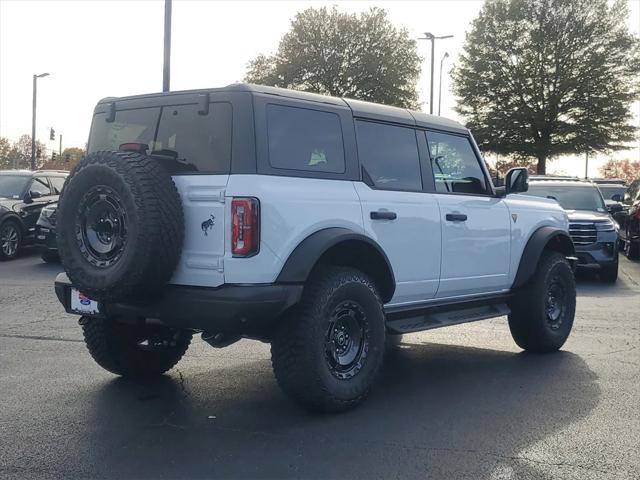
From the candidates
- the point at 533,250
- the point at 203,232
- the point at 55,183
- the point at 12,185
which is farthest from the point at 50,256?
the point at 203,232

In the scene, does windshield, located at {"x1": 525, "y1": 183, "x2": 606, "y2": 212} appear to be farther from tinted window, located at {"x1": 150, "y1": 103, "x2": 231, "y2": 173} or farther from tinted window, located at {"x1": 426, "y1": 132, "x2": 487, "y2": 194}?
tinted window, located at {"x1": 150, "y1": 103, "x2": 231, "y2": 173}

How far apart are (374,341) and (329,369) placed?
44cm

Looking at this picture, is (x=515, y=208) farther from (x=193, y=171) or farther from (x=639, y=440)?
(x=193, y=171)

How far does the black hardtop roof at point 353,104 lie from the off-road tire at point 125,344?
159 cm

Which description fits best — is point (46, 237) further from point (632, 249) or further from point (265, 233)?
point (632, 249)

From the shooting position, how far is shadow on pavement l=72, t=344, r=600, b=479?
4023 millimetres

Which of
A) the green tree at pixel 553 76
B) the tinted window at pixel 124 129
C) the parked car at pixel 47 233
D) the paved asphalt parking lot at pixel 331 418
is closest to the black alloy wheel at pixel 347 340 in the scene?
the paved asphalt parking lot at pixel 331 418

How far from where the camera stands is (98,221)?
4.78 meters

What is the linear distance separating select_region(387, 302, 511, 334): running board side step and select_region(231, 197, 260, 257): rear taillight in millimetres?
1480

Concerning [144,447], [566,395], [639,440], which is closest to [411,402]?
[566,395]

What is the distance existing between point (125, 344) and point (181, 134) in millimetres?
1695

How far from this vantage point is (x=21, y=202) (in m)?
16.0

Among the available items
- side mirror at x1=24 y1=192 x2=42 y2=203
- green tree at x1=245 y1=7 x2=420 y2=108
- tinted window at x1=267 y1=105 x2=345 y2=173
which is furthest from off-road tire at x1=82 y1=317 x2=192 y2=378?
green tree at x1=245 y1=7 x2=420 y2=108

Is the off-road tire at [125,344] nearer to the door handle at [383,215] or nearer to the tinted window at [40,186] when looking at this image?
the door handle at [383,215]
